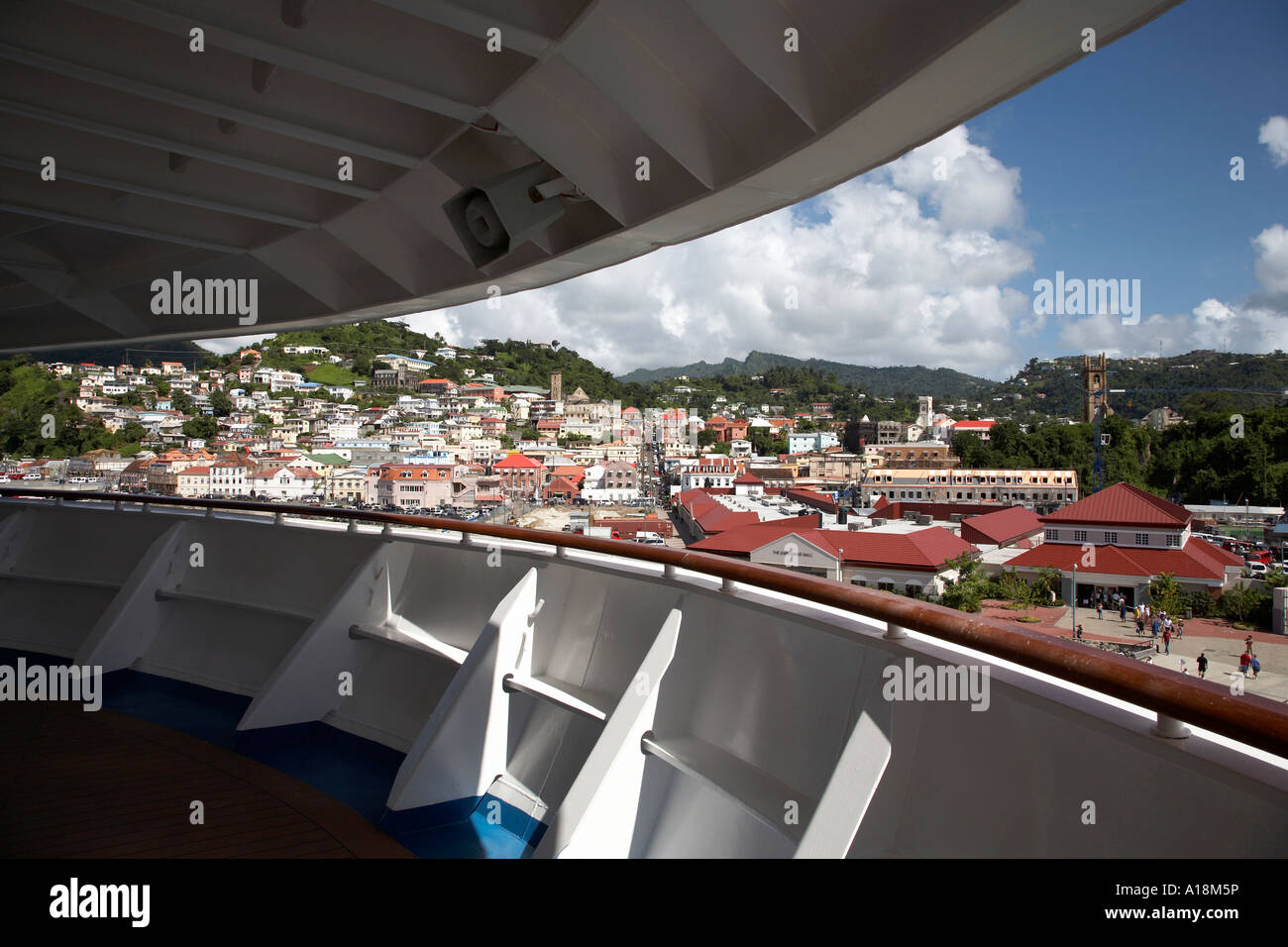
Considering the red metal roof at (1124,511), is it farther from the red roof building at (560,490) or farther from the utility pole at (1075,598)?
the red roof building at (560,490)

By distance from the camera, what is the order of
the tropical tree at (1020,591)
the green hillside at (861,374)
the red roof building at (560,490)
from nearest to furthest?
the tropical tree at (1020,591) < the red roof building at (560,490) < the green hillside at (861,374)

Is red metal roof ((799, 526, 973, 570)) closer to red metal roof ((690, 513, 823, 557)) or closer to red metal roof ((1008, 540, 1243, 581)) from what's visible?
red metal roof ((690, 513, 823, 557))

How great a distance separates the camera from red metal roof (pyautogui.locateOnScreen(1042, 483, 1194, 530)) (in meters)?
2.45

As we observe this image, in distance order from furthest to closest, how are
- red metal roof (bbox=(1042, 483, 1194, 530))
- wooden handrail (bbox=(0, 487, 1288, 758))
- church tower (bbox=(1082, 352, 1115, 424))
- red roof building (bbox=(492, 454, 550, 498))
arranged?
red roof building (bbox=(492, 454, 550, 498)) < church tower (bbox=(1082, 352, 1115, 424)) < red metal roof (bbox=(1042, 483, 1194, 530)) < wooden handrail (bbox=(0, 487, 1288, 758))

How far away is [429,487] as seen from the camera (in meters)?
7.15

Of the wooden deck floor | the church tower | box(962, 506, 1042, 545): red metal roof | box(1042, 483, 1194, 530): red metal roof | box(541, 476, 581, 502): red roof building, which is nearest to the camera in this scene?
box(1042, 483, 1194, 530): red metal roof

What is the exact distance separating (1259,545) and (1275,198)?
205 cm

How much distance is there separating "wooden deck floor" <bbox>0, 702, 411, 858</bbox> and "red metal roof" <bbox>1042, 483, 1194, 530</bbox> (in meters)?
2.47

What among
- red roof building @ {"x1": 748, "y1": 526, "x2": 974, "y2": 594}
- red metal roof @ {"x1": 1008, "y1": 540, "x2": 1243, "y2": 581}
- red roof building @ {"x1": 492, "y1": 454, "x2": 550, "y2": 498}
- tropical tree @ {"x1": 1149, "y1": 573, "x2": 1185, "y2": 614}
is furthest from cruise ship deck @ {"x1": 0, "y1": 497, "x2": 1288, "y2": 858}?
red roof building @ {"x1": 492, "y1": 454, "x2": 550, "y2": 498}

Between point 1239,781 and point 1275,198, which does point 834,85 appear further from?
point 1275,198

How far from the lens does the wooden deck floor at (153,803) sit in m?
2.61

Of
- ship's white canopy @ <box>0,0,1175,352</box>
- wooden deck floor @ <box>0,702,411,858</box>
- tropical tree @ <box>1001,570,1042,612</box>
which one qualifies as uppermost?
ship's white canopy @ <box>0,0,1175,352</box>

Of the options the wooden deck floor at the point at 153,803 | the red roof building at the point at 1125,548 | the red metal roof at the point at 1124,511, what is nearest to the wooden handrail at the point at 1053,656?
the red roof building at the point at 1125,548

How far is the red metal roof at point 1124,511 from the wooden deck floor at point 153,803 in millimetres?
2472
